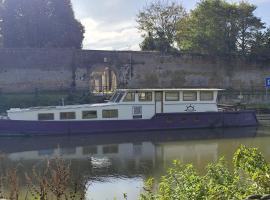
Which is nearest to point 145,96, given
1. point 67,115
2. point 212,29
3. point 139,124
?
point 139,124

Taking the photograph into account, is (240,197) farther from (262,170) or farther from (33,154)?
(33,154)

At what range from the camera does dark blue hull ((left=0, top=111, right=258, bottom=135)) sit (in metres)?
20.8

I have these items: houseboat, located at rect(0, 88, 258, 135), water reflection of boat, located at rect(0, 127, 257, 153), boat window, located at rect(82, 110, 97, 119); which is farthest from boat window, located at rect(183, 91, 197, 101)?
boat window, located at rect(82, 110, 97, 119)

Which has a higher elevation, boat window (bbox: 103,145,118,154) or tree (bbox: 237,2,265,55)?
tree (bbox: 237,2,265,55)

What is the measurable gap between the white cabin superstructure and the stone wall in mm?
9120

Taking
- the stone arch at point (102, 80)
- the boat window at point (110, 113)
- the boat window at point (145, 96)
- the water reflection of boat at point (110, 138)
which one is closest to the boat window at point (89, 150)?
the water reflection of boat at point (110, 138)

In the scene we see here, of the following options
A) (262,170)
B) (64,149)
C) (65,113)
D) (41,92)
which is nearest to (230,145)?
(64,149)

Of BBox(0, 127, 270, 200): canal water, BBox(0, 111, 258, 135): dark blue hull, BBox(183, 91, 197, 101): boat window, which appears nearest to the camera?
BBox(0, 127, 270, 200): canal water

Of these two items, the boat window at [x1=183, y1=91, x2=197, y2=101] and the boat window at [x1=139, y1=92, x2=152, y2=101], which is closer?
the boat window at [x1=139, y1=92, x2=152, y2=101]

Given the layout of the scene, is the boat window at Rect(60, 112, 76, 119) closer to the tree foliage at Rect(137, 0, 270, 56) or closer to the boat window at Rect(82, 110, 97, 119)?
the boat window at Rect(82, 110, 97, 119)

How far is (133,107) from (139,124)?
817mm

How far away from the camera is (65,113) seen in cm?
2139

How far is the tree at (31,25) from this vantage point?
1473 inches

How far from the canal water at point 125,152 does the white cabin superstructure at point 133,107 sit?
38.0 inches
